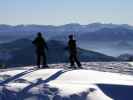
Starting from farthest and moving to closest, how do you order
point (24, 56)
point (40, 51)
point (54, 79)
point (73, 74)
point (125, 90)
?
point (24, 56)
point (40, 51)
point (73, 74)
point (54, 79)
point (125, 90)

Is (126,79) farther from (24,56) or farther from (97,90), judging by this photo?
(24,56)

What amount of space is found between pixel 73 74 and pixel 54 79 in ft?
5.16

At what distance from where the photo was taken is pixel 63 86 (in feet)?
59.8

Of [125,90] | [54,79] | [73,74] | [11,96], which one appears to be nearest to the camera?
[11,96]

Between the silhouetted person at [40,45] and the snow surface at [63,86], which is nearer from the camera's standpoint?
the snow surface at [63,86]

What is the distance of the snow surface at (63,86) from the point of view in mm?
17312

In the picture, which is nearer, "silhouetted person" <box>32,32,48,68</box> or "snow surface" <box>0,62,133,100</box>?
"snow surface" <box>0,62,133,100</box>

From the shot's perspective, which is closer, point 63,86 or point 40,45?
point 63,86

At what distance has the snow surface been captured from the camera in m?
17.3

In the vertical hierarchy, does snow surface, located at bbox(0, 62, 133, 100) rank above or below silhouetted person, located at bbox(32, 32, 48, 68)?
below

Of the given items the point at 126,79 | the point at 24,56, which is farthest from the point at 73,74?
the point at 24,56

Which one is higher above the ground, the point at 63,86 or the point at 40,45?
the point at 40,45

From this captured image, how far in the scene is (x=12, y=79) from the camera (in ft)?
66.8

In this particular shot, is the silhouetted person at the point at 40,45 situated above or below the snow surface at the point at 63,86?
above
